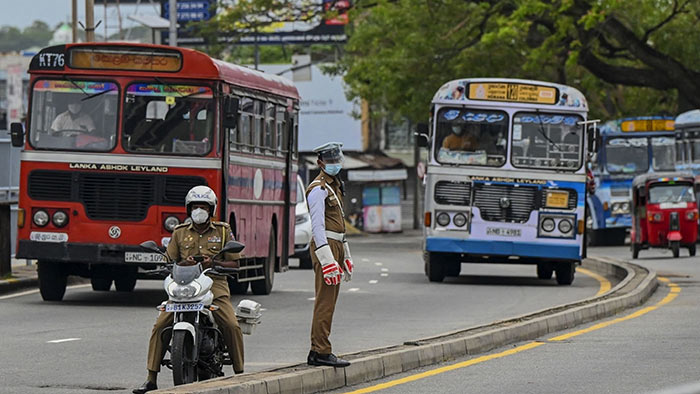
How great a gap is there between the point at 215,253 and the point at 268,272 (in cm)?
1116

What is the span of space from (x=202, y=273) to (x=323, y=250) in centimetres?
106

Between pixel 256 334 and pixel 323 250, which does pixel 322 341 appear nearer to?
pixel 323 250

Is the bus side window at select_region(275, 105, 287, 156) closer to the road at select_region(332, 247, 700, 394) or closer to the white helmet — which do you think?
the road at select_region(332, 247, 700, 394)

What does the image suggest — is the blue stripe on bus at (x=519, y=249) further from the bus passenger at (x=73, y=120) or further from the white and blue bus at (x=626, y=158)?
the white and blue bus at (x=626, y=158)

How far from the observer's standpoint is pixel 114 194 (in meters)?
19.2

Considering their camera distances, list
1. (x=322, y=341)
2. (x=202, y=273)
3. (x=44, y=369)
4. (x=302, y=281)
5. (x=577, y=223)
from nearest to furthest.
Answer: (x=202, y=273)
(x=322, y=341)
(x=44, y=369)
(x=577, y=223)
(x=302, y=281)

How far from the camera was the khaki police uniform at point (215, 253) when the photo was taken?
35.9 feet

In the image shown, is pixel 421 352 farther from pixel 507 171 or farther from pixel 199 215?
pixel 507 171

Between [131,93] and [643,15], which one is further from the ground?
[643,15]

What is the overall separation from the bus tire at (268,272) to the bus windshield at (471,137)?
359 centimetres

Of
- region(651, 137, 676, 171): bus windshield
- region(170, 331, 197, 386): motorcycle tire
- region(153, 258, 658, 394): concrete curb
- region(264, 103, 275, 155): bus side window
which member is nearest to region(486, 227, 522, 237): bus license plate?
region(153, 258, 658, 394): concrete curb

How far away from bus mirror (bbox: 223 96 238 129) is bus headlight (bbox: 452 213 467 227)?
651 cm

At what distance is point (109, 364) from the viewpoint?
1303cm

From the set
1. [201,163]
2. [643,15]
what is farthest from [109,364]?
[643,15]
